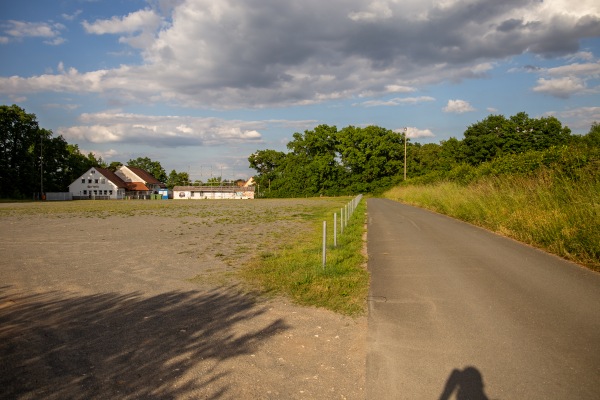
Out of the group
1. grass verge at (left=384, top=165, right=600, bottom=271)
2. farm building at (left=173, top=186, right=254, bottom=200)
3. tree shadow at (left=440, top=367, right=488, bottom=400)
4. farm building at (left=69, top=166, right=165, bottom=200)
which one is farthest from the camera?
farm building at (left=173, top=186, right=254, bottom=200)

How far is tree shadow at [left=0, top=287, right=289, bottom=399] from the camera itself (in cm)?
379

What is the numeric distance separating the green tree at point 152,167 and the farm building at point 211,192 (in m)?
31.4

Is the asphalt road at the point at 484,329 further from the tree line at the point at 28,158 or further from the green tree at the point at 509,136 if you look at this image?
the tree line at the point at 28,158

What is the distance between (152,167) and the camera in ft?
480

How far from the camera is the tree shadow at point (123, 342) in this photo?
379 centimetres

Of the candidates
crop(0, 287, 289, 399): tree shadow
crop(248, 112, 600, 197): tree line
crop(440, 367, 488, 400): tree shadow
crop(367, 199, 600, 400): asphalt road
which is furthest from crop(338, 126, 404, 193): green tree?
crop(440, 367, 488, 400): tree shadow

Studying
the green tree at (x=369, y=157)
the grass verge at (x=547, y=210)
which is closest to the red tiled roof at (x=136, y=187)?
the green tree at (x=369, y=157)

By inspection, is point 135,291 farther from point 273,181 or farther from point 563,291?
point 273,181

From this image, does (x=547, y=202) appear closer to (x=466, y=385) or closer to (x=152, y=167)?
(x=466, y=385)

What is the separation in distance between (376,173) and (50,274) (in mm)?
80017

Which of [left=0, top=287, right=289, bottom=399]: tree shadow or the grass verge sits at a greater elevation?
the grass verge

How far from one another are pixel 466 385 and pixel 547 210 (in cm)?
963

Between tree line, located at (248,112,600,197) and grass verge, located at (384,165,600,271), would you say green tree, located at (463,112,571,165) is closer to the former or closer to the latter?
tree line, located at (248,112,600,197)

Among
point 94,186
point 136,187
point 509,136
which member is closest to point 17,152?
point 94,186
